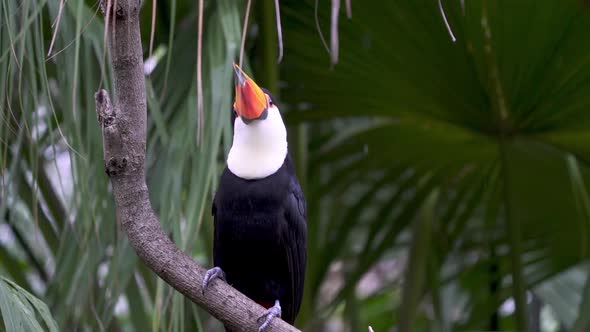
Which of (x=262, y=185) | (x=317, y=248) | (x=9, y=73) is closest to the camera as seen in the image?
(x=9, y=73)

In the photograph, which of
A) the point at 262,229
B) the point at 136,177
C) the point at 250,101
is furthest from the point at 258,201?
the point at 136,177

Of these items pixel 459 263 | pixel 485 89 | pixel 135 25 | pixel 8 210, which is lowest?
pixel 459 263

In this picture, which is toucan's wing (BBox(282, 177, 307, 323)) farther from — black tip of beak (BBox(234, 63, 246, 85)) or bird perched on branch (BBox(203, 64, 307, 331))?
black tip of beak (BBox(234, 63, 246, 85))

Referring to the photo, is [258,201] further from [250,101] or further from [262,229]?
[250,101]

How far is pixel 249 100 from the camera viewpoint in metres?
1.63

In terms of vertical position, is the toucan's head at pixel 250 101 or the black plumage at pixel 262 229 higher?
the toucan's head at pixel 250 101

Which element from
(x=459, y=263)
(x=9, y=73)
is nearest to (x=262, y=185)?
(x=9, y=73)

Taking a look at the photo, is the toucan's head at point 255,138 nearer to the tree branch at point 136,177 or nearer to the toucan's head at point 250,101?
the toucan's head at point 250,101

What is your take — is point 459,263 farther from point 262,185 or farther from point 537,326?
point 262,185

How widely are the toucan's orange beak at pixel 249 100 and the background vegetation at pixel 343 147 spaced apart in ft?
0.15

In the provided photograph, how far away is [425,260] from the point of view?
7.97 ft

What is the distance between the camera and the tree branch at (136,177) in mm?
1238

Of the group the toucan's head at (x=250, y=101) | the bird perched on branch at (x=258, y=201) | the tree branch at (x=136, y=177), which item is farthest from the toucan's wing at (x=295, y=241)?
the tree branch at (x=136, y=177)

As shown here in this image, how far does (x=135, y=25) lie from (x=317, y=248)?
1434 millimetres
